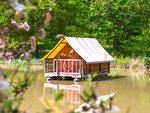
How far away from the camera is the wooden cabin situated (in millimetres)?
16992

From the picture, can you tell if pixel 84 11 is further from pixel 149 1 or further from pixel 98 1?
pixel 149 1

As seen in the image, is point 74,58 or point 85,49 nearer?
point 85,49

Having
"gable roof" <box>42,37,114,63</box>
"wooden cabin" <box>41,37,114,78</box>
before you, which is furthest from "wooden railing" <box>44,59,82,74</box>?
"gable roof" <box>42,37,114,63</box>

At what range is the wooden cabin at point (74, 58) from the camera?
16992 mm

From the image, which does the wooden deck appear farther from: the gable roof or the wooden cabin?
the gable roof

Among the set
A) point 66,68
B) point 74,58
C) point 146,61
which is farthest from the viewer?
point 146,61

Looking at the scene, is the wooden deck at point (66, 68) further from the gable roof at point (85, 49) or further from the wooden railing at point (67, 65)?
the gable roof at point (85, 49)

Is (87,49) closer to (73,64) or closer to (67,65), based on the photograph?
(73,64)

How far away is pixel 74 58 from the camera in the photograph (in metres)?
17.9

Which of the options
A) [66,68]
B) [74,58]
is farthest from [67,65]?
[74,58]

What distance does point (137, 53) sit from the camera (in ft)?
118

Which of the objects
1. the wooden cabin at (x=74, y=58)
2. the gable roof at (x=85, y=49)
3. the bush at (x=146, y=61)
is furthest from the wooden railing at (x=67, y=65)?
the bush at (x=146, y=61)

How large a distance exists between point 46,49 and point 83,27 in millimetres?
5739

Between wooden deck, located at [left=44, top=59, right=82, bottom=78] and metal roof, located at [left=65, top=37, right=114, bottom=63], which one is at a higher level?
metal roof, located at [left=65, top=37, right=114, bottom=63]
